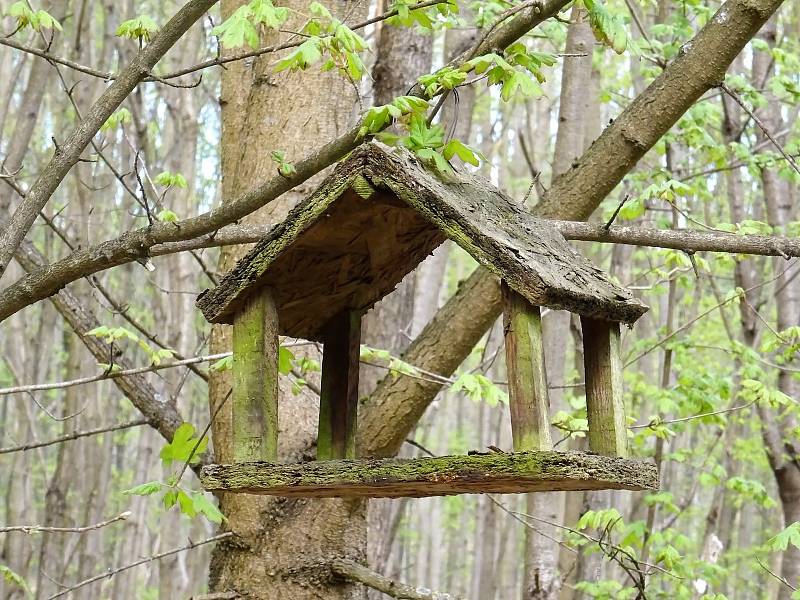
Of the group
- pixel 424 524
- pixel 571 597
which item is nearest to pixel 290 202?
pixel 571 597

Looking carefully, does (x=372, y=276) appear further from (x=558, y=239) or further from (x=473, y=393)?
(x=473, y=393)

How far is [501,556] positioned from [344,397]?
43.0ft

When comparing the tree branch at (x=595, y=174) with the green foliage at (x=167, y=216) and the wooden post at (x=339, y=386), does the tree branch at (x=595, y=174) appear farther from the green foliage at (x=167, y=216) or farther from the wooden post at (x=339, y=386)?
the green foliage at (x=167, y=216)

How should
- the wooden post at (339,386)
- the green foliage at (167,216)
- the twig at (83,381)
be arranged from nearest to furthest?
1. the wooden post at (339,386)
2. the twig at (83,381)
3. the green foliage at (167,216)

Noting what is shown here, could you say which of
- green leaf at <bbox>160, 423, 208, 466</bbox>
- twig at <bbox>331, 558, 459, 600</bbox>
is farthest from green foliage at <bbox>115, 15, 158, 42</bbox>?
twig at <bbox>331, 558, 459, 600</bbox>

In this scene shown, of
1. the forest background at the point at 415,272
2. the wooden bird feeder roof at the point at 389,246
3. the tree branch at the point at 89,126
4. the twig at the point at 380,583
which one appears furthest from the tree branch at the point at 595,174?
the tree branch at the point at 89,126

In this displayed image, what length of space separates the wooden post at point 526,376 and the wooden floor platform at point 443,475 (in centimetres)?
11

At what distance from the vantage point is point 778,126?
344 inches

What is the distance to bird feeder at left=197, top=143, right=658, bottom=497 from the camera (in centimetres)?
215

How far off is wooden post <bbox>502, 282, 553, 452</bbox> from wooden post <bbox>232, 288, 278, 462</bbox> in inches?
28.9

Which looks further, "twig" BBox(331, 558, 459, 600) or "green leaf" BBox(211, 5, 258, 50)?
"twig" BBox(331, 558, 459, 600)

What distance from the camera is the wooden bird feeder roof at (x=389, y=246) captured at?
7.38ft

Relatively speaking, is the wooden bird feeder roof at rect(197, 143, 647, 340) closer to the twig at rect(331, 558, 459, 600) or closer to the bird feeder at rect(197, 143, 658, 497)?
the bird feeder at rect(197, 143, 658, 497)

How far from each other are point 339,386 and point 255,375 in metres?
0.51
